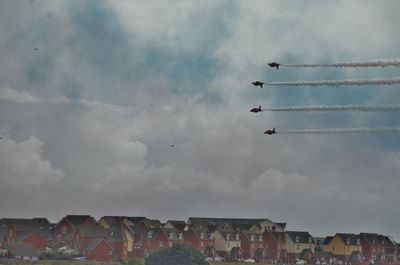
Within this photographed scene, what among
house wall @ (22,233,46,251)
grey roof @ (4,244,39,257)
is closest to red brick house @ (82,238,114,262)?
house wall @ (22,233,46,251)

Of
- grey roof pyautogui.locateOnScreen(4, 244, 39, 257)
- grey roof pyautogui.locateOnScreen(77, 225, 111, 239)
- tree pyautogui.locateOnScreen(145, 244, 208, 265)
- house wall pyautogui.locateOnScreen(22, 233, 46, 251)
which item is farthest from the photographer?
grey roof pyautogui.locateOnScreen(77, 225, 111, 239)

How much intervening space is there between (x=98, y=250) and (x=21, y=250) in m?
19.3

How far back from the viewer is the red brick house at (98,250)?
616 feet

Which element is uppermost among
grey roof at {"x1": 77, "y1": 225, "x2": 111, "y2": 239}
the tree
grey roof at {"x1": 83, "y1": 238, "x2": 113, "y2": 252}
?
grey roof at {"x1": 77, "y1": 225, "x2": 111, "y2": 239}

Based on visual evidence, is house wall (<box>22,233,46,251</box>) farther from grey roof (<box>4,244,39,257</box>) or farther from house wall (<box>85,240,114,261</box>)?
house wall (<box>85,240,114,261</box>)

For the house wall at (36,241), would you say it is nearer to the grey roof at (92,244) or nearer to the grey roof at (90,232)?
the grey roof at (90,232)

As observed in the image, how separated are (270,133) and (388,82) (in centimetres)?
2384

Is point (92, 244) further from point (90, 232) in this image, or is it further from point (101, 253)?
point (90, 232)

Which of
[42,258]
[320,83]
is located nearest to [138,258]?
[42,258]

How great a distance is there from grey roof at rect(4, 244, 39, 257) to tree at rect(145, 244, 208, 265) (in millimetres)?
32367

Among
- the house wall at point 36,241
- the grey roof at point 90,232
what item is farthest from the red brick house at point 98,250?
the house wall at point 36,241

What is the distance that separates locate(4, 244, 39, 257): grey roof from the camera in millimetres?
184538

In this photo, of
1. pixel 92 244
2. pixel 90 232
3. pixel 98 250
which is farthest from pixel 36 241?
pixel 98 250

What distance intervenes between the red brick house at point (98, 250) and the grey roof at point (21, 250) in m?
12.8
